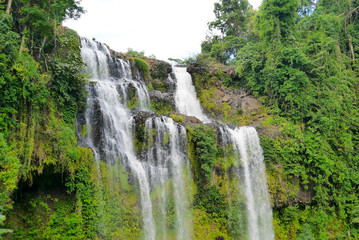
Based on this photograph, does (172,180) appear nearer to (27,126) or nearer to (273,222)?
(273,222)

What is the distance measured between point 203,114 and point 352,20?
1524 centimetres

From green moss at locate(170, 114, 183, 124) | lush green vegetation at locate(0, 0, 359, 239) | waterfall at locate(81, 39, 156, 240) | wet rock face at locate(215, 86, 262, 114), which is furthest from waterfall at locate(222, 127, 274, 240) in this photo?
Answer: waterfall at locate(81, 39, 156, 240)

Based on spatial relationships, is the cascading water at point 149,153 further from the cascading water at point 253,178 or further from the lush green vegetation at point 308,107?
the lush green vegetation at point 308,107

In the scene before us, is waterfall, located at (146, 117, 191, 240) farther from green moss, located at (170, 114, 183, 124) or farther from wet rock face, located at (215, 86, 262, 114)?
wet rock face, located at (215, 86, 262, 114)

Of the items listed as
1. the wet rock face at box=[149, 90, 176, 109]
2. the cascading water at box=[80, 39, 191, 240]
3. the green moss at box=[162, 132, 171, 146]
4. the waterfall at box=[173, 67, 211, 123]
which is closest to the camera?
the cascading water at box=[80, 39, 191, 240]

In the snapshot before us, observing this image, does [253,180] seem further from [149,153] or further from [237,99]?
[237,99]

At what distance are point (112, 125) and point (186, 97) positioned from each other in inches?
313

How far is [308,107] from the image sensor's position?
17.7 meters

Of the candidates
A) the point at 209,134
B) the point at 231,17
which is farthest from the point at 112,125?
the point at 231,17

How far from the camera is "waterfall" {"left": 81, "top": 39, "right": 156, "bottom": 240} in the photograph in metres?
12.1

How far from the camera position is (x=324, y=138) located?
54.3ft

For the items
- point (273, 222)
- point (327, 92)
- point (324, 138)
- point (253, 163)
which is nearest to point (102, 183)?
point (253, 163)

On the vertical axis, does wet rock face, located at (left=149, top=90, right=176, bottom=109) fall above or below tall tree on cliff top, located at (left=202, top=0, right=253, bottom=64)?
below

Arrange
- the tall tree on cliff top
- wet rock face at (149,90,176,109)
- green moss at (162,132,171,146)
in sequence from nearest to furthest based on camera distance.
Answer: green moss at (162,132,171,146) < wet rock face at (149,90,176,109) < the tall tree on cliff top
